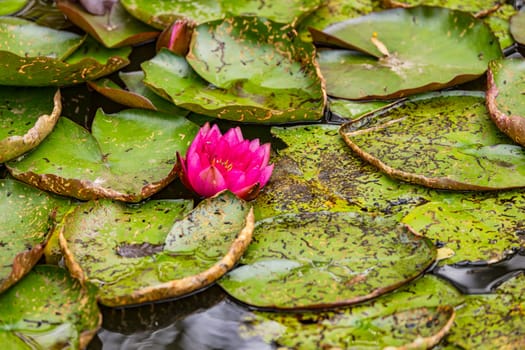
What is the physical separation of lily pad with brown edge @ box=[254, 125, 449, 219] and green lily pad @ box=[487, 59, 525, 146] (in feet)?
1.08

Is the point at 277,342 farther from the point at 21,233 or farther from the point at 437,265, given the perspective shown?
the point at 21,233

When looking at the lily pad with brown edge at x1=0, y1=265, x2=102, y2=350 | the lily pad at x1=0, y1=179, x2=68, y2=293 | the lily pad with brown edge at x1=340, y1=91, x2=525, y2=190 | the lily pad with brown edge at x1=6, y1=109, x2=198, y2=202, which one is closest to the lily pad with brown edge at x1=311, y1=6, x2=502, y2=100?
the lily pad with brown edge at x1=340, y1=91, x2=525, y2=190

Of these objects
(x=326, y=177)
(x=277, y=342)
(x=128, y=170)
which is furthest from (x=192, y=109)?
(x=277, y=342)

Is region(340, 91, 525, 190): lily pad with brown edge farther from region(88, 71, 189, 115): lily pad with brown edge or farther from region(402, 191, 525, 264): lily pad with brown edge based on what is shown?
region(88, 71, 189, 115): lily pad with brown edge

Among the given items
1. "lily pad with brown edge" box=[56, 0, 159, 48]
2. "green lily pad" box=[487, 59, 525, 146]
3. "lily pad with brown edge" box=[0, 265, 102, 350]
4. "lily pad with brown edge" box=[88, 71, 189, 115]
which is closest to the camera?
"lily pad with brown edge" box=[0, 265, 102, 350]

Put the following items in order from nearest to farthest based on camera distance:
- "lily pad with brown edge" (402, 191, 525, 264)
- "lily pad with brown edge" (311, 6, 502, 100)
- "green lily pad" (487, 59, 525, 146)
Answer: "lily pad with brown edge" (402, 191, 525, 264) → "green lily pad" (487, 59, 525, 146) → "lily pad with brown edge" (311, 6, 502, 100)

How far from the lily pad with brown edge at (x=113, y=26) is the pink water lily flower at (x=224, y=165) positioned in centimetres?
79

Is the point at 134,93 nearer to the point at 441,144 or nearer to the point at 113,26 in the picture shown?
the point at 113,26

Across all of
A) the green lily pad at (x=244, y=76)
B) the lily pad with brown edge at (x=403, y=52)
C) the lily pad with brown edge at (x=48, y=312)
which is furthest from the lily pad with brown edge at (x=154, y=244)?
the lily pad with brown edge at (x=403, y=52)

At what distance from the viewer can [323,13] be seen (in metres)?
3.03

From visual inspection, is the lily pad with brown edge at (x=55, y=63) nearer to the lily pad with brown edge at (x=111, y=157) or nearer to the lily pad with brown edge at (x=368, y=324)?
the lily pad with brown edge at (x=111, y=157)

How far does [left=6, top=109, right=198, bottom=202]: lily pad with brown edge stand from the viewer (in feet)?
6.88

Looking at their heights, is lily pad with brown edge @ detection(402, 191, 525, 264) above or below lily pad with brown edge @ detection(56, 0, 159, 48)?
below

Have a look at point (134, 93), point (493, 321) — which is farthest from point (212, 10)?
point (493, 321)
